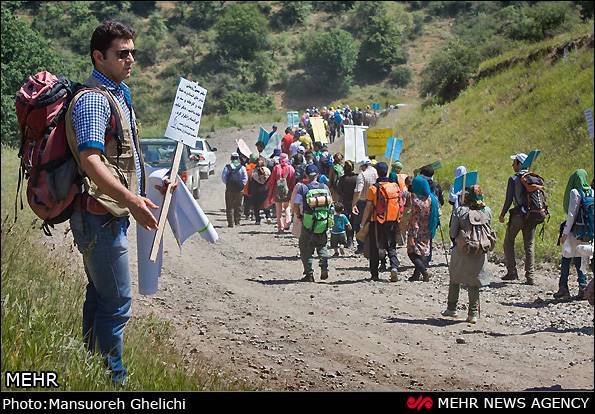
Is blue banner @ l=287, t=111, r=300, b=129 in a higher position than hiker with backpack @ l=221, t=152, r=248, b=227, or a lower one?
higher

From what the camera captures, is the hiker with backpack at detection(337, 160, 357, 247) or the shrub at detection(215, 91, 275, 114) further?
the shrub at detection(215, 91, 275, 114)

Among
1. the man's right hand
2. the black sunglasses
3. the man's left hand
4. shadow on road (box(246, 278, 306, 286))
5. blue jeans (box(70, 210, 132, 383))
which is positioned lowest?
shadow on road (box(246, 278, 306, 286))

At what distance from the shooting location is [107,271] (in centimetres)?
541

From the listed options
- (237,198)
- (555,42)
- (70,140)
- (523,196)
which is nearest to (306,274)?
(523,196)

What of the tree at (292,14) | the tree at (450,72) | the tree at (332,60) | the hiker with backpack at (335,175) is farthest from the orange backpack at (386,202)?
the tree at (292,14)

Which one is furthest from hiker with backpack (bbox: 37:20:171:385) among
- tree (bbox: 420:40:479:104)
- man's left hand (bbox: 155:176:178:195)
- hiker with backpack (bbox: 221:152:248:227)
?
tree (bbox: 420:40:479:104)

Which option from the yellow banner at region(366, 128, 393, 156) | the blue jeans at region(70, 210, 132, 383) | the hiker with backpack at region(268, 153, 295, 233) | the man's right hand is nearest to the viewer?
the man's right hand

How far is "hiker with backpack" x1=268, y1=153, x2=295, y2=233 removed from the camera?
20.8 metres

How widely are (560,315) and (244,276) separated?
479cm

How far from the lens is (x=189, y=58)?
42062mm

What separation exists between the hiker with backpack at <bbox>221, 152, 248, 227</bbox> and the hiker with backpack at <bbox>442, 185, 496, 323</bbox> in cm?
1088

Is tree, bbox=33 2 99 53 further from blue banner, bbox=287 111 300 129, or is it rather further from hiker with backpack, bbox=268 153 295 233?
hiker with backpack, bbox=268 153 295 233

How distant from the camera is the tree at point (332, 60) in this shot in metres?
34.7

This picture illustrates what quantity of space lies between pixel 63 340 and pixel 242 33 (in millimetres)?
38144
